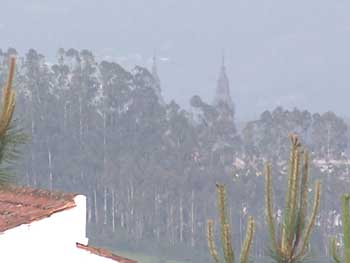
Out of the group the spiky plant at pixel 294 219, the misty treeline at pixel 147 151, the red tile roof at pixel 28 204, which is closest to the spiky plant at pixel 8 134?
the red tile roof at pixel 28 204

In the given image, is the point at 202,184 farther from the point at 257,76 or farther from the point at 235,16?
the point at 235,16

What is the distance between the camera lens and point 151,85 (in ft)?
135

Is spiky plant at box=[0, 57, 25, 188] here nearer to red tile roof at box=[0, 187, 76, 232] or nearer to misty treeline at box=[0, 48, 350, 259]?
red tile roof at box=[0, 187, 76, 232]

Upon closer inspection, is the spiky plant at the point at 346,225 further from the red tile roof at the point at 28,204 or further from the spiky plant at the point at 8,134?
the red tile roof at the point at 28,204

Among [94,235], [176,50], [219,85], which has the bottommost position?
[94,235]

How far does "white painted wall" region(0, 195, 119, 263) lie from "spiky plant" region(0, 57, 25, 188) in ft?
1.54

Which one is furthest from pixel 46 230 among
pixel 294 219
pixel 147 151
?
pixel 147 151

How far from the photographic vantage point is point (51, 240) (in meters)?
2.93

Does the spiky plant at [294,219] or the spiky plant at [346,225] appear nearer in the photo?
the spiky plant at [346,225]

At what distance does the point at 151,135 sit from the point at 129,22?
6521cm

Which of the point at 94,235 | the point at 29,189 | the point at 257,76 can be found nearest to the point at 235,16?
the point at 257,76

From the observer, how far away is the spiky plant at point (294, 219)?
267cm

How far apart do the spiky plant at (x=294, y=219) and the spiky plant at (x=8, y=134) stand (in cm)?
82

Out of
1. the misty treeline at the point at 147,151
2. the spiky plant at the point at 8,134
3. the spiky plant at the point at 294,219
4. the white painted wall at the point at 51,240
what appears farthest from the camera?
the misty treeline at the point at 147,151
